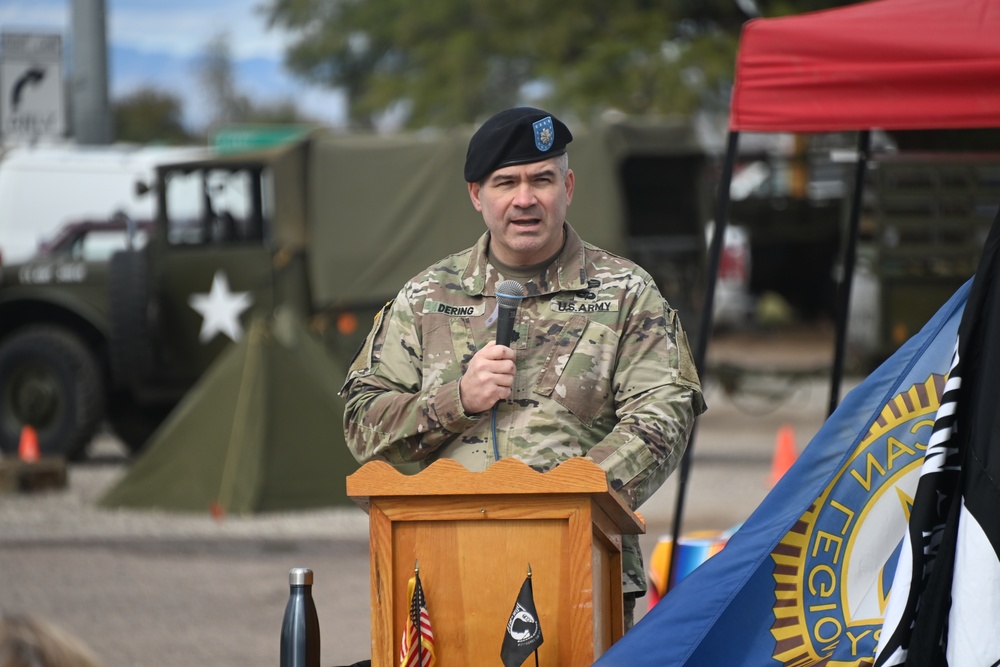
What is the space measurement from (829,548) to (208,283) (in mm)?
9277

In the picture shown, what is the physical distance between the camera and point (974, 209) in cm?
1127

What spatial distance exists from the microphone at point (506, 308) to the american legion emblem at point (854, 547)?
0.91 metres

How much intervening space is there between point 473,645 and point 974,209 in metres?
9.16

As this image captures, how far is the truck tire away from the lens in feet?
37.6

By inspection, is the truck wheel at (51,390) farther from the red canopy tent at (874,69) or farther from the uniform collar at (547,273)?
the uniform collar at (547,273)

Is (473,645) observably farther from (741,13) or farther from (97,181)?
(741,13)

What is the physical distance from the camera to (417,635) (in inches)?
116

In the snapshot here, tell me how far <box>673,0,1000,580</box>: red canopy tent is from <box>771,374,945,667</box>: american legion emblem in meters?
1.45

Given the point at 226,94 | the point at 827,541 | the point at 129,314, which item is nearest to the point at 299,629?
the point at 827,541

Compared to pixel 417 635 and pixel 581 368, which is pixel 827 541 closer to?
A: pixel 581 368

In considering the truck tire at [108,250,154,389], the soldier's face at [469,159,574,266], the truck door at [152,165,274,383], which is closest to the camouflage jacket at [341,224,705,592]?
the soldier's face at [469,159,574,266]

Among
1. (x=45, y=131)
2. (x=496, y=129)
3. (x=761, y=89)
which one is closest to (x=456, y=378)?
(x=496, y=129)

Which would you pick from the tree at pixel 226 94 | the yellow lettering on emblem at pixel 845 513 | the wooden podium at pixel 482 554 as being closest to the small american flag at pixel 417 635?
the wooden podium at pixel 482 554

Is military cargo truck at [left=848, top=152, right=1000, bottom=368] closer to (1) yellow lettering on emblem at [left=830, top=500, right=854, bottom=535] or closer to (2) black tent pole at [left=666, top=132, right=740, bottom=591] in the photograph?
(2) black tent pole at [left=666, top=132, right=740, bottom=591]
